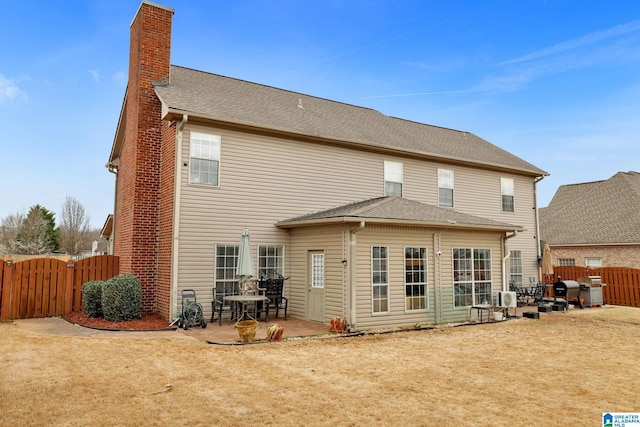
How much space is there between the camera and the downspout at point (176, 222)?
10.8 m

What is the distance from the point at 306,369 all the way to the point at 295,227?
621 centimetres

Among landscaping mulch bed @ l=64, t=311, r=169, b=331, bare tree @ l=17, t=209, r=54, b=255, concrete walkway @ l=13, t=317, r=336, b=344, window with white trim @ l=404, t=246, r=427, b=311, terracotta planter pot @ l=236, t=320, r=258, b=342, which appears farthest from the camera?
bare tree @ l=17, t=209, r=54, b=255

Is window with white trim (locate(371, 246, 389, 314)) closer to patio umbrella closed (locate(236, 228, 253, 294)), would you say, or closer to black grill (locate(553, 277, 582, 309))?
patio umbrella closed (locate(236, 228, 253, 294))

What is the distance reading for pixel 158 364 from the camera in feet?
22.7

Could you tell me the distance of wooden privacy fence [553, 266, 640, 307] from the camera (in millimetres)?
17484

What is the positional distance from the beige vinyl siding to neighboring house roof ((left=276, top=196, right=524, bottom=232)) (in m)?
0.58

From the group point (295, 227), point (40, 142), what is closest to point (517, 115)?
point (295, 227)

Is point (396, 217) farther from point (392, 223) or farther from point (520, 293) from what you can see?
point (520, 293)

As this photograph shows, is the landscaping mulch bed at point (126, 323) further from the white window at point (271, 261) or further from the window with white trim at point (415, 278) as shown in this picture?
the window with white trim at point (415, 278)

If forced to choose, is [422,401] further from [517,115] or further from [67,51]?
[517,115]

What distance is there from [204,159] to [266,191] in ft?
6.73

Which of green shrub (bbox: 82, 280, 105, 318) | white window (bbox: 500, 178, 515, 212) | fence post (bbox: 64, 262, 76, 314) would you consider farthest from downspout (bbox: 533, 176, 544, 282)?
fence post (bbox: 64, 262, 76, 314)

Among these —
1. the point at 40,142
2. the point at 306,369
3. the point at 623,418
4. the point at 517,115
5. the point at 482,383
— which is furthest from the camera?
the point at 40,142

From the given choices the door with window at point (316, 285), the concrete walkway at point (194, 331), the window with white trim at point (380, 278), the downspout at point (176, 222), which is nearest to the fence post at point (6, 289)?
the concrete walkway at point (194, 331)
